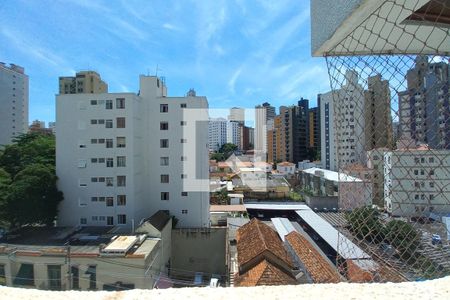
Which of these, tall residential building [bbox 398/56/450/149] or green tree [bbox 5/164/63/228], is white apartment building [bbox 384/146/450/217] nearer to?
tall residential building [bbox 398/56/450/149]

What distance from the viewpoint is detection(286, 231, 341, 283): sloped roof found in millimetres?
5561

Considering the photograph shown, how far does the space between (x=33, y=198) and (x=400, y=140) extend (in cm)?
929

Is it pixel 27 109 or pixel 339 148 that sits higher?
pixel 27 109

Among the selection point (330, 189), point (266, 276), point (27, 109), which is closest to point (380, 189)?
point (266, 276)

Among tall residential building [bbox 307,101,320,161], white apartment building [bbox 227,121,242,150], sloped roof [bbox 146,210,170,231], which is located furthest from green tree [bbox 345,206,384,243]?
white apartment building [bbox 227,121,242,150]

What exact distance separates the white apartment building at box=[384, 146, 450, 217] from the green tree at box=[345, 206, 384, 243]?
0.11m

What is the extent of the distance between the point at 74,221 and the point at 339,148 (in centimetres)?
952

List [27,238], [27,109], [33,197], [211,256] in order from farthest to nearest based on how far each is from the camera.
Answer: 1. [27,109]
2. [211,256]
3. [33,197]
4. [27,238]

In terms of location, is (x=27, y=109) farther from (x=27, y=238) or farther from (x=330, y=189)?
(x=330, y=189)

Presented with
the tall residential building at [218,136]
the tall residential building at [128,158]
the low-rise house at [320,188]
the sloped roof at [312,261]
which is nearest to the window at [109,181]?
the tall residential building at [128,158]

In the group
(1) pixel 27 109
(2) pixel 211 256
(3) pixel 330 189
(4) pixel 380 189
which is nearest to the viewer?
(4) pixel 380 189

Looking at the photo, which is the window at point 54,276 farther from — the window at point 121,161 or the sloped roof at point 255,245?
the sloped roof at point 255,245

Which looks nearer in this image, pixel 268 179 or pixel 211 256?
pixel 211 256

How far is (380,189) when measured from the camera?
184 centimetres
